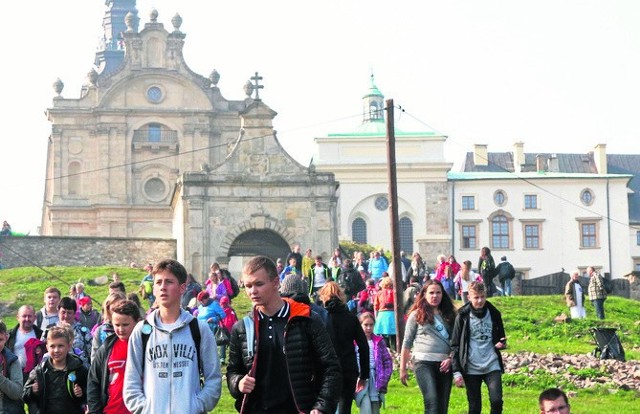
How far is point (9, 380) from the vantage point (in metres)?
12.1

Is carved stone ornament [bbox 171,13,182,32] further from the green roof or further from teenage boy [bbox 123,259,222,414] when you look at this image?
teenage boy [bbox 123,259,222,414]

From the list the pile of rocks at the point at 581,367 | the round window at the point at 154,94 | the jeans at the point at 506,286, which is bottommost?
the pile of rocks at the point at 581,367

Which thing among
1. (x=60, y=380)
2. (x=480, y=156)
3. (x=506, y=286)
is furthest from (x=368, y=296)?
(x=480, y=156)

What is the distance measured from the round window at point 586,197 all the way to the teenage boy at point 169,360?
73.9 metres

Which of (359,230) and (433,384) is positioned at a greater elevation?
(359,230)

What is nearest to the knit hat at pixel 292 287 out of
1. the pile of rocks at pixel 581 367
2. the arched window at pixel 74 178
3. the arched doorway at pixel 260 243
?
the pile of rocks at pixel 581 367

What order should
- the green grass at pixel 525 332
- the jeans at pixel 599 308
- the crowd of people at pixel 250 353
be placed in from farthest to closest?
the jeans at pixel 599 308 < the green grass at pixel 525 332 < the crowd of people at pixel 250 353

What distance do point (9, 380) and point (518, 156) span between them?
78.5m

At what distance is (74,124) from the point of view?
8106 cm

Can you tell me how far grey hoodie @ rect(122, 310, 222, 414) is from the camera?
30.6 feet

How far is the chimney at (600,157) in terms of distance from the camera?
86375 mm

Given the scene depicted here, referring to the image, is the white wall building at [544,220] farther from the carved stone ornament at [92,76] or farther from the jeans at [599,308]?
the jeans at [599,308]

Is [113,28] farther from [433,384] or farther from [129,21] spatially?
[433,384]

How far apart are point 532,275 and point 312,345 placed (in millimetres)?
71557
